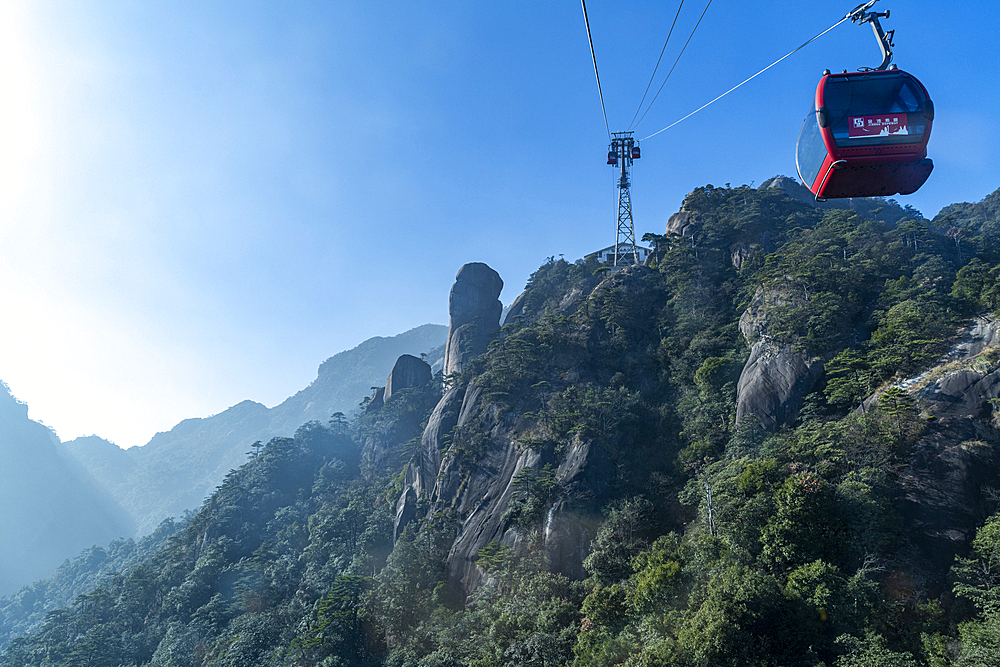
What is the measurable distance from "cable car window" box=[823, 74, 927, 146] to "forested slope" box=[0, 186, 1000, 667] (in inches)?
519

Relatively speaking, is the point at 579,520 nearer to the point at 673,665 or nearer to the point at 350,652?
the point at 673,665

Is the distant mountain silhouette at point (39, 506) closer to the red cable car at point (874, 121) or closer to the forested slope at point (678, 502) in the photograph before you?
the forested slope at point (678, 502)

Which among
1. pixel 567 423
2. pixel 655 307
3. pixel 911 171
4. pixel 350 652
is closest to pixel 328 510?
pixel 350 652

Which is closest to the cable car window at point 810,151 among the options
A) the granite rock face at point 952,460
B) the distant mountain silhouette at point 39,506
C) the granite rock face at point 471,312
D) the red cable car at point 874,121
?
the red cable car at point 874,121

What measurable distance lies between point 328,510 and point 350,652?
24.5 meters

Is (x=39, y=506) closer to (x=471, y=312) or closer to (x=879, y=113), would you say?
(x=471, y=312)

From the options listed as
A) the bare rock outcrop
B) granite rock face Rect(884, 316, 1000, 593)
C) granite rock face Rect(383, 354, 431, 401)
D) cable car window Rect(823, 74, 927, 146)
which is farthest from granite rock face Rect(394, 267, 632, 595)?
cable car window Rect(823, 74, 927, 146)

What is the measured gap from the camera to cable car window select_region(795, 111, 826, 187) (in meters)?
9.20

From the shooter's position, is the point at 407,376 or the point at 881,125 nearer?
the point at 881,125

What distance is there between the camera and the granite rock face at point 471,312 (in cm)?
6140

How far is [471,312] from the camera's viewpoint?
6594cm

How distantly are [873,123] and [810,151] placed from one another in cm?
109

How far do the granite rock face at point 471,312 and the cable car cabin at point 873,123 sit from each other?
5165 cm

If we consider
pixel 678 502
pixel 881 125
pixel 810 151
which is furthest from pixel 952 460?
pixel 881 125
